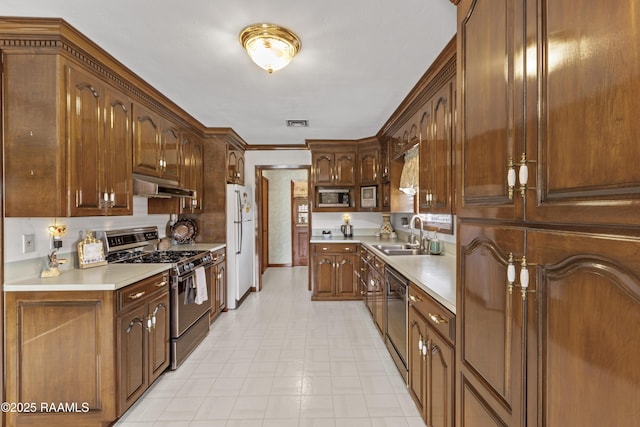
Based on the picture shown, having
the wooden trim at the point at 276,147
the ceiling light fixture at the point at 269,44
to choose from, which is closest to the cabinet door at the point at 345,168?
the wooden trim at the point at 276,147

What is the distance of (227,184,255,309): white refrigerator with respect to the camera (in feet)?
13.6

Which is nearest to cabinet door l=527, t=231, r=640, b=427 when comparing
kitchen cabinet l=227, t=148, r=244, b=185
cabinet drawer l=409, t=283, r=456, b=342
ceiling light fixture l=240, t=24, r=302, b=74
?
cabinet drawer l=409, t=283, r=456, b=342

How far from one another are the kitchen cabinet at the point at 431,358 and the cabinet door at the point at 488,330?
0.12 meters

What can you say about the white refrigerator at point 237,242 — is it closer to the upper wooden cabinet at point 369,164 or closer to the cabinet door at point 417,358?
the upper wooden cabinet at point 369,164

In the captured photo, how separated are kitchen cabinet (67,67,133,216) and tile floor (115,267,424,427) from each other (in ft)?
4.87

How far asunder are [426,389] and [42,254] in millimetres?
2742

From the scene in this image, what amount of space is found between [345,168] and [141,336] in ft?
11.4

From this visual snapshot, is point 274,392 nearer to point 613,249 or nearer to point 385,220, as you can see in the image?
point 613,249

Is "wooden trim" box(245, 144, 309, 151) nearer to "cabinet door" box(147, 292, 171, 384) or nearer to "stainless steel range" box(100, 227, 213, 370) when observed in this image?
"stainless steel range" box(100, 227, 213, 370)

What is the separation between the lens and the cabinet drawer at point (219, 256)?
374 cm

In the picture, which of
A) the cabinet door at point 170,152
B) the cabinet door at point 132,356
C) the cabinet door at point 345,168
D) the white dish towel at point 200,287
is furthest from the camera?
the cabinet door at point 345,168

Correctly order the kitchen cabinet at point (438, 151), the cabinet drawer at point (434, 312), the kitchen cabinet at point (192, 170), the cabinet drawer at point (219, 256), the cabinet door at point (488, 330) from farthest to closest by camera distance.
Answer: the cabinet drawer at point (219, 256), the kitchen cabinet at point (192, 170), the kitchen cabinet at point (438, 151), the cabinet drawer at point (434, 312), the cabinet door at point (488, 330)

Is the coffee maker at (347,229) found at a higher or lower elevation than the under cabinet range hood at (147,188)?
lower

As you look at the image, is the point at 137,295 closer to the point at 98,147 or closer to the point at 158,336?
the point at 158,336
